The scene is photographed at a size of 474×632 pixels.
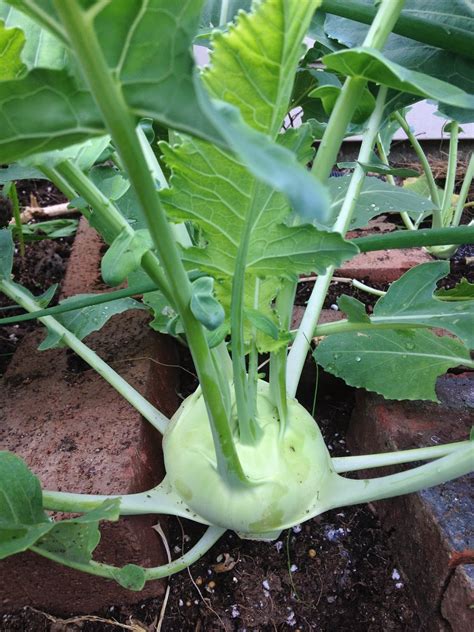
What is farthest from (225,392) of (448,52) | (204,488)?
(448,52)

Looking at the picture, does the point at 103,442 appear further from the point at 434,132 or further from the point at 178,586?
the point at 434,132

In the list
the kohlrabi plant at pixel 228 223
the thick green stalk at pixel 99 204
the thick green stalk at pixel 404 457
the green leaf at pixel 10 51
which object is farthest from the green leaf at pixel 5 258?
the thick green stalk at pixel 404 457

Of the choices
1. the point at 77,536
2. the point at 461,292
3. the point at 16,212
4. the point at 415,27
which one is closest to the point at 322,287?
the point at 461,292

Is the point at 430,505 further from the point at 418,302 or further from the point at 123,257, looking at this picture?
the point at 123,257

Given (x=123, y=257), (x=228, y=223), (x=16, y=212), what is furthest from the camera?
(x=16, y=212)

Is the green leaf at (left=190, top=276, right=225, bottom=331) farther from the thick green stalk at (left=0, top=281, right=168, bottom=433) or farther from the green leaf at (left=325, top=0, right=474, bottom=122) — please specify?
the green leaf at (left=325, top=0, right=474, bottom=122)

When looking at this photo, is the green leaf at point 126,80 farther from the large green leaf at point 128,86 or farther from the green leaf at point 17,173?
the green leaf at point 17,173

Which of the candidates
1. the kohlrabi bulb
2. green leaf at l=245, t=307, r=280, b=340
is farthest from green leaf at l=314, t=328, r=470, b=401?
green leaf at l=245, t=307, r=280, b=340
